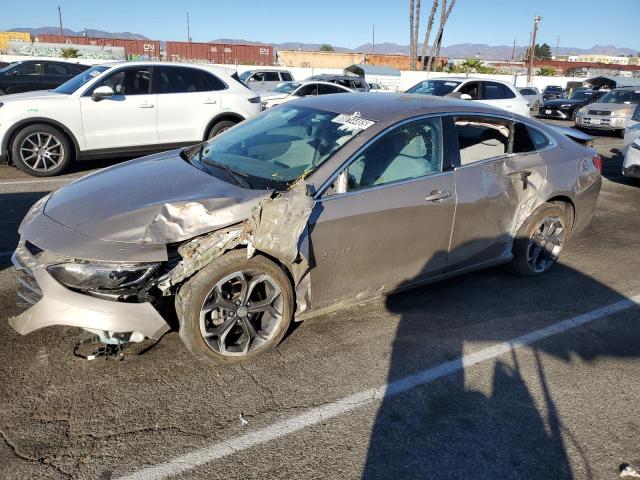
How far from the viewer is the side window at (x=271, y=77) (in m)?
22.9

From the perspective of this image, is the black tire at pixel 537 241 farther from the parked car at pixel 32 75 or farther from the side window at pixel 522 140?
the parked car at pixel 32 75

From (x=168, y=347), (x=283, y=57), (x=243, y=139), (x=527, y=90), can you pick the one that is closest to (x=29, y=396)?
(x=168, y=347)

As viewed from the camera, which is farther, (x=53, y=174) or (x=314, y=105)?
(x=53, y=174)

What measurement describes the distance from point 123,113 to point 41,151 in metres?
1.35

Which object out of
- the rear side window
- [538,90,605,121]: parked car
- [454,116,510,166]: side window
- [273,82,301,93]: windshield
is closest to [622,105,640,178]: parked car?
the rear side window

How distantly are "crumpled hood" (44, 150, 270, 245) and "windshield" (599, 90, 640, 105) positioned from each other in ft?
61.8

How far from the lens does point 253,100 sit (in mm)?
9656

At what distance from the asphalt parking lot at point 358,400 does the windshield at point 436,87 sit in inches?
394

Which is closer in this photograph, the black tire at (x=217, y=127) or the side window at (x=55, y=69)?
the black tire at (x=217, y=127)

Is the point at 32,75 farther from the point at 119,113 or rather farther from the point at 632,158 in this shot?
the point at 632,158

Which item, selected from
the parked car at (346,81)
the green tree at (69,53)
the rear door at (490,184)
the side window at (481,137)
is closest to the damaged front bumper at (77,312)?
the rear door at (490,184)

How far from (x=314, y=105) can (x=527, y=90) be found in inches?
1013

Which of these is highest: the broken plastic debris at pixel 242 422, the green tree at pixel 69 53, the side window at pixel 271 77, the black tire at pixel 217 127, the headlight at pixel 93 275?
the green tree at pixel 69 53

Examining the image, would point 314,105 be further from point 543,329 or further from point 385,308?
point 543,329
